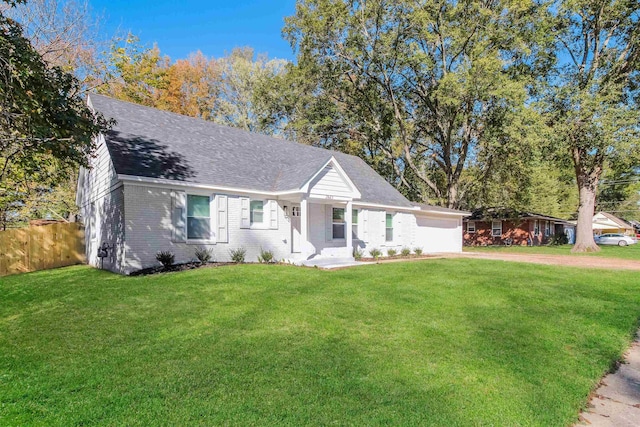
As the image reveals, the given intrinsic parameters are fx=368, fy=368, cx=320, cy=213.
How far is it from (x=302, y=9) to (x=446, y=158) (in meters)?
A: 14.2

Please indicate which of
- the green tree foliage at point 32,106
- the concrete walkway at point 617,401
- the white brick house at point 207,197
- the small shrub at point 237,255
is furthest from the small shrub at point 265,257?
the concrete walkway at point 617,401

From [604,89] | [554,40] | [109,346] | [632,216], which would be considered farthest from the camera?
[632,216]

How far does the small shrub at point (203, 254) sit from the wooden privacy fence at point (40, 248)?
659 centimetres

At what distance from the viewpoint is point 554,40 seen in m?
23.5

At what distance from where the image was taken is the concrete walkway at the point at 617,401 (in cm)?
349

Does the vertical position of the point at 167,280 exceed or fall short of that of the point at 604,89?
it falls short

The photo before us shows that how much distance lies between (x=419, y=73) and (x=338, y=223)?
1459 centimetres

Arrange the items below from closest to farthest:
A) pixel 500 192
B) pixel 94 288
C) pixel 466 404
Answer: pixel 466 404, pixel 94 288, pixel 500 192

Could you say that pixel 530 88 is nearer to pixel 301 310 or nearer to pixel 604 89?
pixel 604 89

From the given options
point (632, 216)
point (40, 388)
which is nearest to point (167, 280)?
point (40, 388)

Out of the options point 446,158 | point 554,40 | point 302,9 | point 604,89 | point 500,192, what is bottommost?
point 500,192

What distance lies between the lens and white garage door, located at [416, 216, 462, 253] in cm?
2228

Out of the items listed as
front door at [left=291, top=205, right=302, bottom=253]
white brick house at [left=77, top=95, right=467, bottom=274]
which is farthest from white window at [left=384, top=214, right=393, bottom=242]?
front door at [left=291, top=205, right=302, bottom=253]

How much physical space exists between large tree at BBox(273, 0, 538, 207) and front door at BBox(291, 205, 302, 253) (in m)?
13.1
